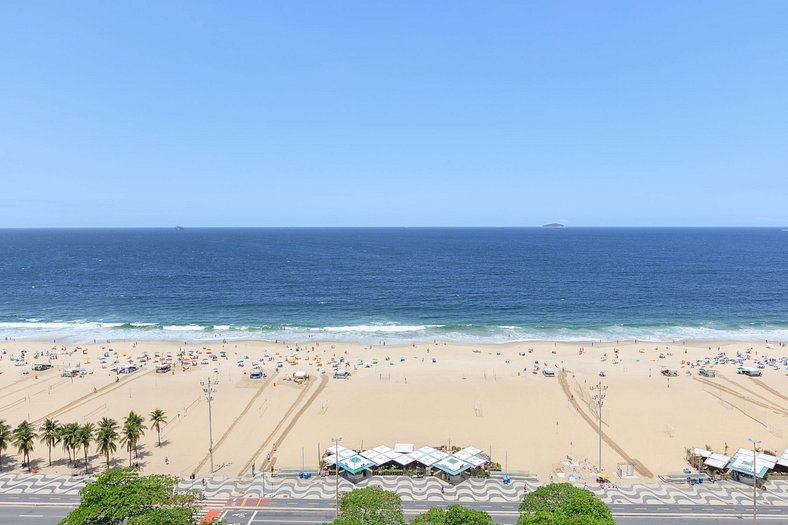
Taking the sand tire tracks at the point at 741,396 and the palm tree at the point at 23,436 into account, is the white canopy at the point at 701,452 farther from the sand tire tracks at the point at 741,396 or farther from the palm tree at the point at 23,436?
the palm tree at the point at 23,436

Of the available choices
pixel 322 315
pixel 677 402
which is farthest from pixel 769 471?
pixel 322 315

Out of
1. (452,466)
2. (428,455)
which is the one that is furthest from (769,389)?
(428,455)

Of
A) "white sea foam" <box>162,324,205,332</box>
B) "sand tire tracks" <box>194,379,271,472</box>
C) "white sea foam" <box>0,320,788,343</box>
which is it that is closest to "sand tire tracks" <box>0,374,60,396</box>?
"white sea foam" <box>0,320,788,343</box>

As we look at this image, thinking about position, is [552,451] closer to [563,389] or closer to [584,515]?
[563,389]

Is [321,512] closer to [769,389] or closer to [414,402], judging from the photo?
[414,402]

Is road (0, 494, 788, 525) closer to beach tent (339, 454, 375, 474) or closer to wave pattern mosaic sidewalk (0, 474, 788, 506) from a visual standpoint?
wave pattern mosaic sidewalk (0, 474, 788, 506)

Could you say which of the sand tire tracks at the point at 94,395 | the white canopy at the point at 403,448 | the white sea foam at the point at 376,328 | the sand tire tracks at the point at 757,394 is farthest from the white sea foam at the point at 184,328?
the sand tire tracks at the point at 757,394
